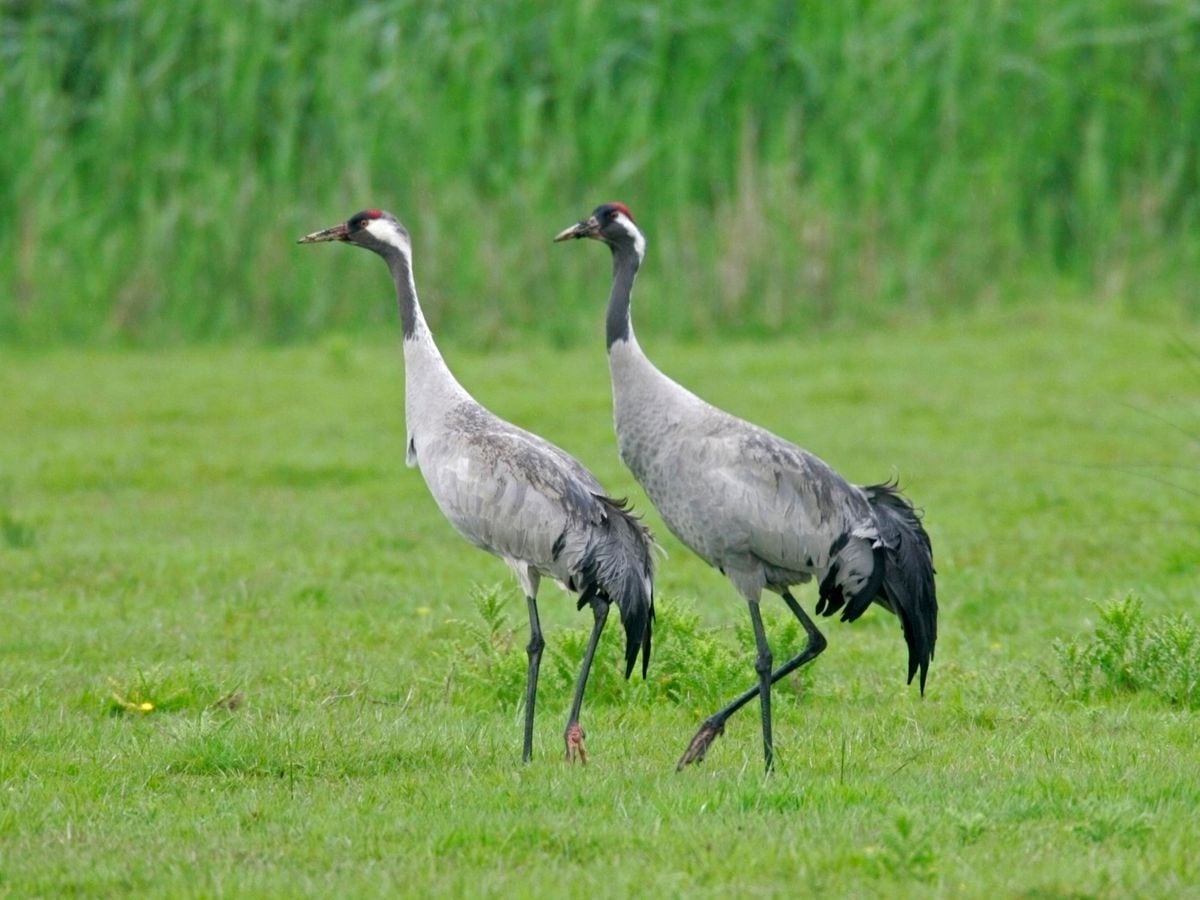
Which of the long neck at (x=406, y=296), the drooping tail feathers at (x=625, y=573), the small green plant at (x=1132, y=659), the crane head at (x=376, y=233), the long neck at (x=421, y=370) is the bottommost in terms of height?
the small green plant at (x=1132, y=659)

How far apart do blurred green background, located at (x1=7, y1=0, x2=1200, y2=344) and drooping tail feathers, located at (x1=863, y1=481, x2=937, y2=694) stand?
328 inches

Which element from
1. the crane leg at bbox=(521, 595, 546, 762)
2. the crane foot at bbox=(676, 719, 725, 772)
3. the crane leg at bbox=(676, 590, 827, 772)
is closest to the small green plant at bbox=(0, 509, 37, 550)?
the crane leg at bbox=(521, 595, 546, 762)

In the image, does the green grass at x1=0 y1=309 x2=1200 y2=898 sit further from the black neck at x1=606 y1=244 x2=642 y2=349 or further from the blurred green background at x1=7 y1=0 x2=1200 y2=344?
the blurred green background at x1=7 y1=0 x2=1200 y2=344

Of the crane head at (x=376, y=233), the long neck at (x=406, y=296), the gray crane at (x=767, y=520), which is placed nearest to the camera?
the gray crane at (x=767, y=520)

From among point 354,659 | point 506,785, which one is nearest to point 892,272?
point 354,659

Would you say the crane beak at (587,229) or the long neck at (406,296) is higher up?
the crane beak at (587,229)

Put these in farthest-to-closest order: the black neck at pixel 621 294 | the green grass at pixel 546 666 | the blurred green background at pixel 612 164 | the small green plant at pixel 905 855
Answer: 1. the blurred green background at pixel 612 164
2. the black neck at pixel 621 294
3. the green grass at pixel 546 666
4. the small green plant at pixel 905 855

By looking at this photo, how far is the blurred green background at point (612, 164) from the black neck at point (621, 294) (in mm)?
7707

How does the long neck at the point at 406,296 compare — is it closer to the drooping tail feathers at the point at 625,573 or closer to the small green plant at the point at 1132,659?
the drooping tail feathers at the point at 625,573

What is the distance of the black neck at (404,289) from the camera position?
705 cm

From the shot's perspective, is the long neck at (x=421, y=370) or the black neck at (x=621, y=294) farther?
the long neck at (x=421, y=370)

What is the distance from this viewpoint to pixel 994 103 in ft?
49.3

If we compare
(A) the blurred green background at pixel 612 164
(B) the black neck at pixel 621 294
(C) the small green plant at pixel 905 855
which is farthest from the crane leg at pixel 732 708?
(A) the blurred green background at pixel 612 164

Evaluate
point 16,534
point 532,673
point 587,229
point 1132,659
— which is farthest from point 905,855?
point 16,534
